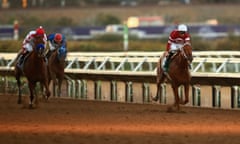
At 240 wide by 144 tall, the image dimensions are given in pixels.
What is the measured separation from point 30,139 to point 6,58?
1678cm

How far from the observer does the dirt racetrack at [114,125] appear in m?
13.6

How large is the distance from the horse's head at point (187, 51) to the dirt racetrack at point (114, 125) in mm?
1033

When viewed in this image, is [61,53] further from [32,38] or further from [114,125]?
[114,125]

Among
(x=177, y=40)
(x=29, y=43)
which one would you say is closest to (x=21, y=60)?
(x=29, y=43)

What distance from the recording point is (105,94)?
24.9 meters

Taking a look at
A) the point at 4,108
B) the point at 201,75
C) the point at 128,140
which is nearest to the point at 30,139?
the point at 128,140

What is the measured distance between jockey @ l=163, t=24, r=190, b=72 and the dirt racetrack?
116 cm

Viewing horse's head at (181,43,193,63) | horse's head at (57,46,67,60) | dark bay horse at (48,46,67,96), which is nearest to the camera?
horse's head at (181,43,193,63)

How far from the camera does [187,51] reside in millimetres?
19219

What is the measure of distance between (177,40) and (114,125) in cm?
437

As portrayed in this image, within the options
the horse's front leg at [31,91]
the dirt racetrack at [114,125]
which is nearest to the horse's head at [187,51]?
the dirt racetrack at [114,125]

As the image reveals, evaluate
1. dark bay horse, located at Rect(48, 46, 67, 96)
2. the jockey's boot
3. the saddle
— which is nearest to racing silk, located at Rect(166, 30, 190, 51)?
the jockey's boot

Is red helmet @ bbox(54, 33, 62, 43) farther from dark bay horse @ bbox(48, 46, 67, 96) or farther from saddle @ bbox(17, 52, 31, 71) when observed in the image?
saddle @ bbox(17, 52, 31, 71)

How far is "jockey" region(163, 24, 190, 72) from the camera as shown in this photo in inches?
776
